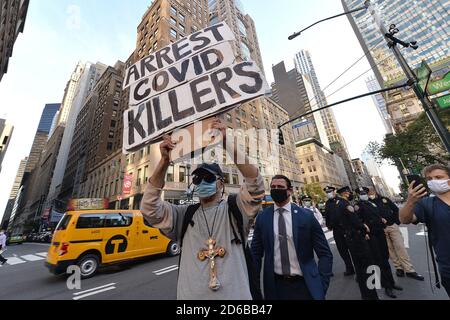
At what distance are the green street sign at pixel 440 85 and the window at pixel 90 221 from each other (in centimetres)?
1163

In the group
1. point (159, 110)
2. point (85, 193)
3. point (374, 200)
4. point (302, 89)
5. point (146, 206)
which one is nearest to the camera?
point (146, 206)

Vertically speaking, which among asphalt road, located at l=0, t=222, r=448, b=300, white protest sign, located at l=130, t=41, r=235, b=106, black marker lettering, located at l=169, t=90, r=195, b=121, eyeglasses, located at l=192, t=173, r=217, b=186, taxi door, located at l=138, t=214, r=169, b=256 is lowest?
asphalt road, located at l=0, t=222, r=448, b=300

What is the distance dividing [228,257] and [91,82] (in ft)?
355

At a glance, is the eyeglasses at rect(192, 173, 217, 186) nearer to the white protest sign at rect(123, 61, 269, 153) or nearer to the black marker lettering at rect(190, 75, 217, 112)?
the white protest sign at rect(123, 61, 269, 153)

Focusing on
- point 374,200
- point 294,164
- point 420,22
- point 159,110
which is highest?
point 420,22

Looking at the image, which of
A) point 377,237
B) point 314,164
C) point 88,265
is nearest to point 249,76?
point 377,237

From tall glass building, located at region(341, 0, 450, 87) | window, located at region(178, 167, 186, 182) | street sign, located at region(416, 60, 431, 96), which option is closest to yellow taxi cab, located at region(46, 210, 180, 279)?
street sign, located at region(416, 60, 431, 96)

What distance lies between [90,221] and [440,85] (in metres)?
12.1

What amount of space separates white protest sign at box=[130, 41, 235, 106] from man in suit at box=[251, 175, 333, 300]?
5.78ft

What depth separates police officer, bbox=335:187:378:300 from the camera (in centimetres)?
380

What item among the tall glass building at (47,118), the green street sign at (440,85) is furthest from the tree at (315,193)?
the tall glass building at (47,118)

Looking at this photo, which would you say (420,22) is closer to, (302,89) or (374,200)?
(302,89)
